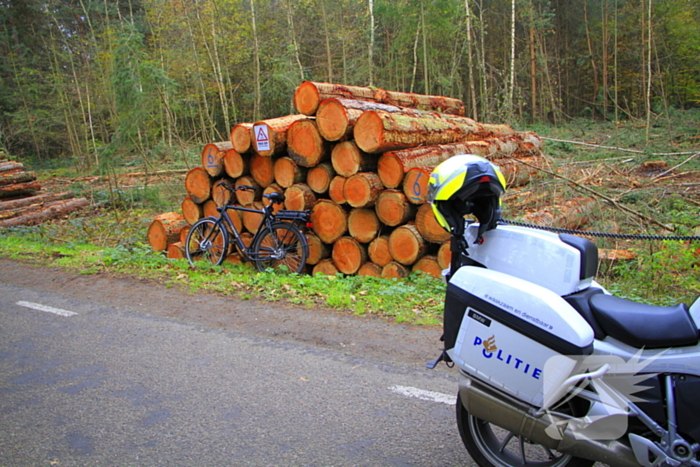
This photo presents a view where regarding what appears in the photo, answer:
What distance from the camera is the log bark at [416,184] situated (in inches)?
268

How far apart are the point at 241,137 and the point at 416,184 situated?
3222mm

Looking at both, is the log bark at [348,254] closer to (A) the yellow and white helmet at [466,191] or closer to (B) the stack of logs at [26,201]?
(A) the yellow and white helmet at [466,191]

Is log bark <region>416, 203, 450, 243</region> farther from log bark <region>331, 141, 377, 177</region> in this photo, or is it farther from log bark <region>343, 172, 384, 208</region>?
log bark <region>331, 141, 377, 177</region>

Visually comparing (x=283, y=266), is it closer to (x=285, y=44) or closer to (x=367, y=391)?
(x=367, y=391)

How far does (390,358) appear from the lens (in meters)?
4.25

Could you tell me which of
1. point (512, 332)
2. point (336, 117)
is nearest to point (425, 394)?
point (512, 332)

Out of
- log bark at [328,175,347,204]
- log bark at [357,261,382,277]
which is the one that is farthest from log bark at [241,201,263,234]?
log bark at [357,261,382,277]

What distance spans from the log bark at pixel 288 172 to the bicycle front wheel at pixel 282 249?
754 millimetres

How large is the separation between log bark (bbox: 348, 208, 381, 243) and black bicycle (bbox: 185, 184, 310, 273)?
76 centimetres

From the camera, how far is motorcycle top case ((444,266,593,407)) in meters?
2.14

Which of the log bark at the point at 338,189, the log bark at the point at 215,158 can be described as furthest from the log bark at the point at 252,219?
the log bark at the point at 338,189

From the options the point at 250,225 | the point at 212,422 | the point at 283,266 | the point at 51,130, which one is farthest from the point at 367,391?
the point at 51,130

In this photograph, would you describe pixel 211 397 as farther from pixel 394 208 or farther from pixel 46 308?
pixel 394 208

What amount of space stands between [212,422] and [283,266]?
4587mm
